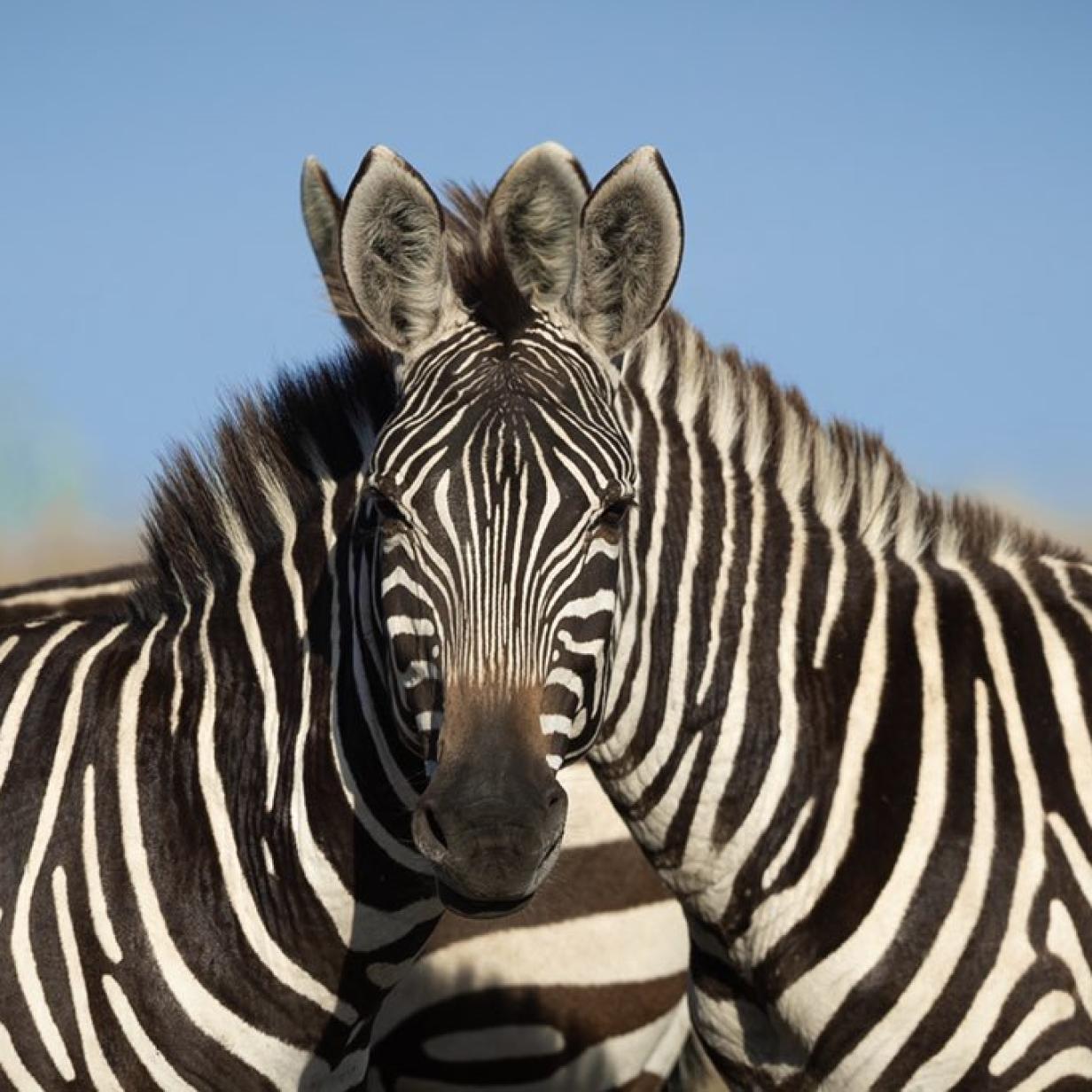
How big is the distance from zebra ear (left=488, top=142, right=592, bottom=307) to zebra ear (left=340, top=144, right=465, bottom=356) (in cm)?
24

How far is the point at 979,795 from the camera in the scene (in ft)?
16.9

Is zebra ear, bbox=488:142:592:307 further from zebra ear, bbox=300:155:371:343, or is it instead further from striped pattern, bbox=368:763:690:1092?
striped pattern, bbox=368:763:690:1092

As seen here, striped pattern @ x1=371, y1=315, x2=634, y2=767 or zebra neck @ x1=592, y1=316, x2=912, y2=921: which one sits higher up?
striped pattern @ x1=371, y1=315, x2=634, y2=767

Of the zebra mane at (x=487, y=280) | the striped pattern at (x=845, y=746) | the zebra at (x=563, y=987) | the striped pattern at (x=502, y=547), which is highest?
the zebra mane at (x=487, y=280)

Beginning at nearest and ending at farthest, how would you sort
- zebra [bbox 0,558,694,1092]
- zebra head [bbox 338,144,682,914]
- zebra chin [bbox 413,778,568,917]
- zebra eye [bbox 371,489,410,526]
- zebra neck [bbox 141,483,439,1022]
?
1. zebra chin [bbox 413,778,568,917]
2. zebra head [bbox 338,144,682,914]
3. zebra eye [bbox 371,489,410,526]
4. zebra neck [bbox 141,483,439,1022]
5. zebra [bbox 0,558,694,1092]

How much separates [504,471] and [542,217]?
97 centimetres

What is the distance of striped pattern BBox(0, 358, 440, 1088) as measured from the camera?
16.5ft

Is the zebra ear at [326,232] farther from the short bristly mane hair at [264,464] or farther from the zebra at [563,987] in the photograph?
the zebra at [563,987]

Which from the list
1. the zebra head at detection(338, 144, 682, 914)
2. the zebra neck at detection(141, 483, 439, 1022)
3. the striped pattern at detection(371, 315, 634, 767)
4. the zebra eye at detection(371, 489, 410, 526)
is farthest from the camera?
the zebra neck at detection(141, 483, 439, 1022)

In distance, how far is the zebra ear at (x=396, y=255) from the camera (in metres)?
5.09

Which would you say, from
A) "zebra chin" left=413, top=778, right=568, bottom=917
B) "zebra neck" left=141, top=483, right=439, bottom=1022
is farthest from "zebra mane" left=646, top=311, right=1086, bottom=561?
"zebra chin" left=413, top=778, right=568, bottom=917

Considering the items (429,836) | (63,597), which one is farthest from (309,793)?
(63,597)

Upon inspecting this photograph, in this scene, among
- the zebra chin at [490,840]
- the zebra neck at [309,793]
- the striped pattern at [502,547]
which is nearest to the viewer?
the zebra chin at [490,840]

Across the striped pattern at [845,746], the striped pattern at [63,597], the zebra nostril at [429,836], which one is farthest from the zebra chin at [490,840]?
the striped pattern at [63,597]
